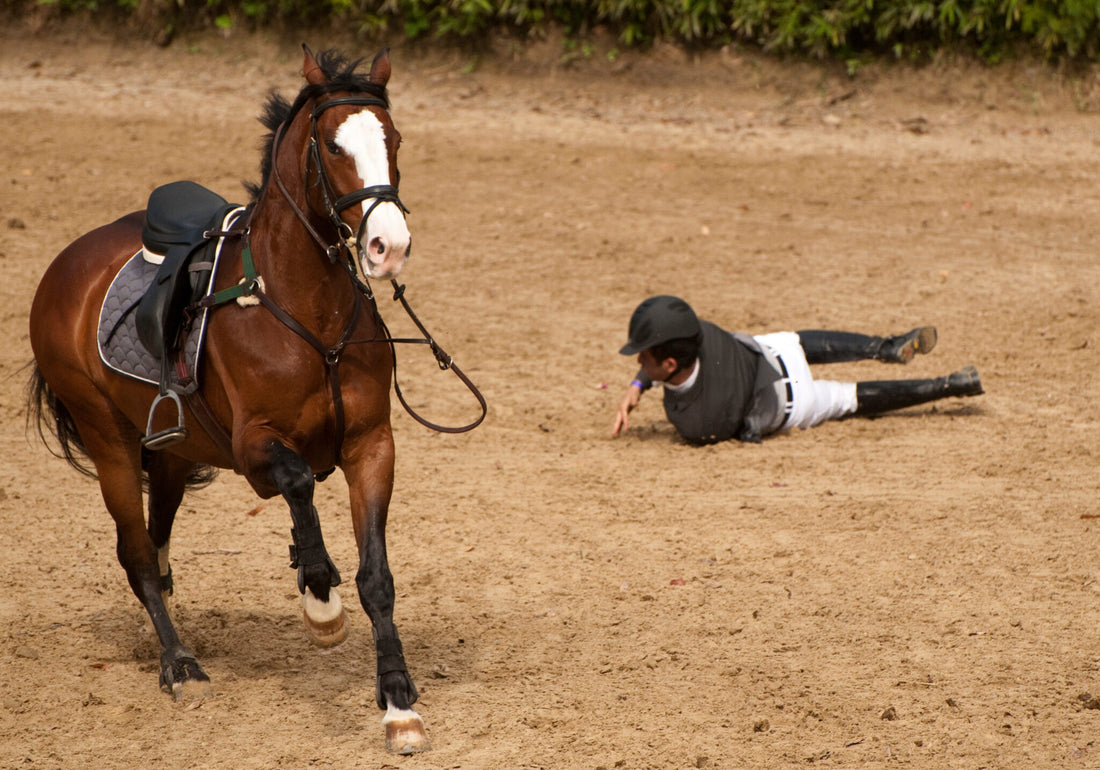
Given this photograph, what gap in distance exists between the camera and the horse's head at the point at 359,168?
373 cm

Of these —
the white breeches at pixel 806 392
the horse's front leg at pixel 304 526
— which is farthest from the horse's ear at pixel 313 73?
the white breeches at pixel 806 392

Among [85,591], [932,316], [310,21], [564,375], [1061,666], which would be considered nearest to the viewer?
[1061,666]

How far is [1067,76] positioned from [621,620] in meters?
11.5

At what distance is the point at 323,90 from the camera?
4066mm

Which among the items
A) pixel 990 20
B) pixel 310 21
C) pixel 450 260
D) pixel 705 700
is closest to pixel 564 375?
pixel 450 260

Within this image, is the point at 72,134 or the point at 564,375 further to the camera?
the point at 72,134

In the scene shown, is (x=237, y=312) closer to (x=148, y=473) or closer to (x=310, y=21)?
(x=148, y=473)

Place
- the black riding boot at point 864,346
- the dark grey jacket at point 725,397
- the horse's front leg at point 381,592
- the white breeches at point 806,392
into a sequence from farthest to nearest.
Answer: the black riding boot at point 864,346
the white breeches at point 806,392
the dark grey jacket at point 725,397
the horse's front leg at point 381,592

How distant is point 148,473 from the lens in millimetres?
5477

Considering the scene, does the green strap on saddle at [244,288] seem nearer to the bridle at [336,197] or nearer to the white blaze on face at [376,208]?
the bridle at [336,197]

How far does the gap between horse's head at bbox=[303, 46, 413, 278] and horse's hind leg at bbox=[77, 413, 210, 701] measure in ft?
5.32

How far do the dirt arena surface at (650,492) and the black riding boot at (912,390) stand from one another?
174 mm

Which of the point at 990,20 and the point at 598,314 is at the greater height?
the point at 990,20

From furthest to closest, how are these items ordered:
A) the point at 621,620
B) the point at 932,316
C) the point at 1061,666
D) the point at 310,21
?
the point at 310,21 < the point at 932,316 < the point at 621,620 < the point at 1061,666
